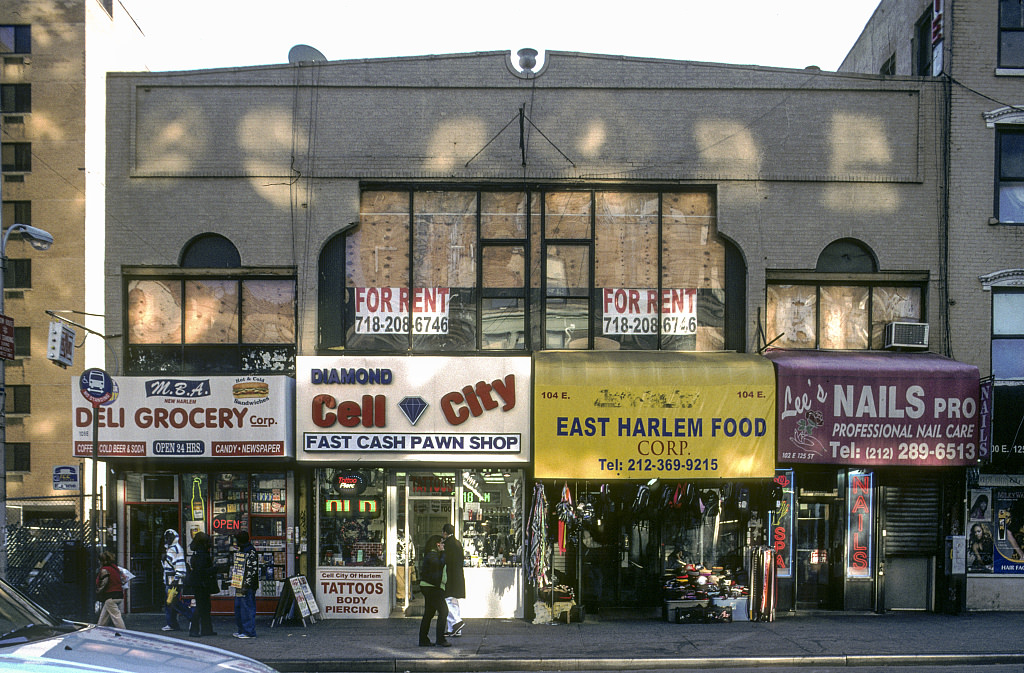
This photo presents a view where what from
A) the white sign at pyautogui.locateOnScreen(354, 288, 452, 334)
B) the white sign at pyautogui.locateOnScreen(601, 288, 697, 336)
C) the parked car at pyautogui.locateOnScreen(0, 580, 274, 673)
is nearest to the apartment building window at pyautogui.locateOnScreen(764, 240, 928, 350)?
the white sign at pyautogui.locateOnScreen(601, 288, 697, 336)

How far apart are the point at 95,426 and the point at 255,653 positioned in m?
4.08

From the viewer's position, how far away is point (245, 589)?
1344 cm

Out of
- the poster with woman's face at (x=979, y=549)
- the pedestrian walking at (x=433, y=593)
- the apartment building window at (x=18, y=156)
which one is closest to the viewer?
the pedestrian walking at (x=433, y=593)

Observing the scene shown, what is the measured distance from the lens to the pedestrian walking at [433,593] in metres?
12.5

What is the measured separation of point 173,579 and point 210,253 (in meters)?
5.85

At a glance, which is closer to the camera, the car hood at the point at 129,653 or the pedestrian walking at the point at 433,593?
the car hood at the point at 129,653

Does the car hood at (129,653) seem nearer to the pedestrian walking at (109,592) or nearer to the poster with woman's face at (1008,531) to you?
the pedestrian walking at (109,592)

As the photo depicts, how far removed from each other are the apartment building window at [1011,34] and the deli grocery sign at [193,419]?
14452mm

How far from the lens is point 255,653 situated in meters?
12.3

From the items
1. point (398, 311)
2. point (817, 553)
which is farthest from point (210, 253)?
point (817, 553)

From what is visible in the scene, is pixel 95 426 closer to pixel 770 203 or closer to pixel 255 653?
pixel 255 653

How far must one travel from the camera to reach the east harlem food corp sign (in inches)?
594

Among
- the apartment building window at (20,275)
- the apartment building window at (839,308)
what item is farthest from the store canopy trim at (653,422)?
the apartment building window at (20,275)

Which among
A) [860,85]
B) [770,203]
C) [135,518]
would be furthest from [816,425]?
[135,518]
